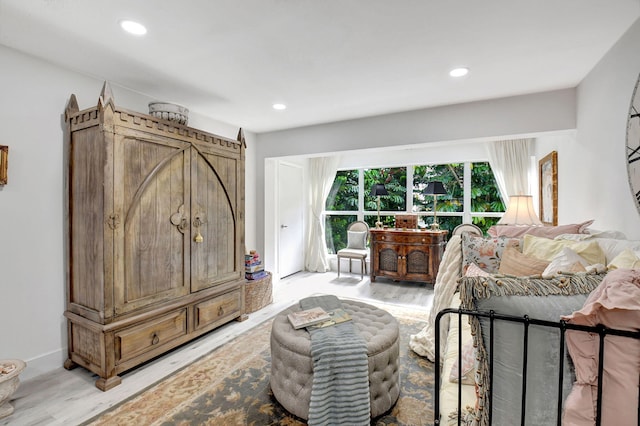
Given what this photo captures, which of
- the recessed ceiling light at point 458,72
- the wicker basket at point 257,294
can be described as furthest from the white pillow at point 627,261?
the wicker basket at point 257,294

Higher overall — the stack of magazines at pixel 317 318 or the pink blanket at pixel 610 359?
the pink blanket at pixel 610 359

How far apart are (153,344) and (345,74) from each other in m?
2.70

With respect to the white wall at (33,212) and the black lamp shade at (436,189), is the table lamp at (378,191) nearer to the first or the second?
the black lamp shade at (436,189)

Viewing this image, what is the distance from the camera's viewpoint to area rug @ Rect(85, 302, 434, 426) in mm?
1729

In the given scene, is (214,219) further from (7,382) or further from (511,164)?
(511,164)

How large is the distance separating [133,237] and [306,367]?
1599mm

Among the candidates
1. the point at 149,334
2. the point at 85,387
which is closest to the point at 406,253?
the point at 149,334

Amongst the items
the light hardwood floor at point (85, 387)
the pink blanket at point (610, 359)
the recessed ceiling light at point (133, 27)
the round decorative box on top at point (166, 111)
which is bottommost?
the light hardwood floor at point (85, 387)

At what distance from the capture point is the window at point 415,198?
470 centimetres

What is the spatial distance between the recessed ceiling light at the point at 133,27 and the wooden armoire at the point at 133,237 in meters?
0.49

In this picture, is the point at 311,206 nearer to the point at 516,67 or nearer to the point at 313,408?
the point at 516,67

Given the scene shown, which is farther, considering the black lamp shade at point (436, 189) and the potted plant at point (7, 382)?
the black lamp shade at point (436, 189)

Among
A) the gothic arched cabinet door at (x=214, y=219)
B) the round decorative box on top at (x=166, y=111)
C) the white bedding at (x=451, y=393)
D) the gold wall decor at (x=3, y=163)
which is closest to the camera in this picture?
the white bedding at (x=451, y=393)

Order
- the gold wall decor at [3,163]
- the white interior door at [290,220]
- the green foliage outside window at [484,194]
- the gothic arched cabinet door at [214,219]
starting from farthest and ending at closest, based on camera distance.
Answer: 1. the white interior door at [290,220]
2. the green foliage outside window at [484,194]
3. the gothic arched cabinet door at [214,219]
4. the gold wall decor at [3,163]
